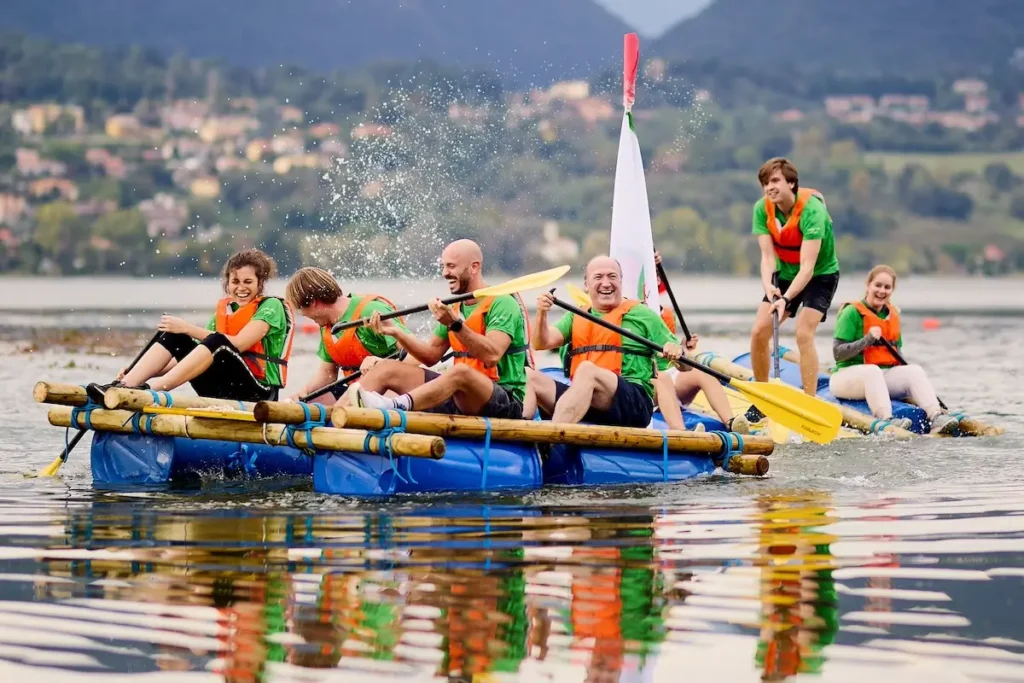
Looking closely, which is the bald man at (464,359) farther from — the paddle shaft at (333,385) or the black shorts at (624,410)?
the paddle shaft at (333,385)

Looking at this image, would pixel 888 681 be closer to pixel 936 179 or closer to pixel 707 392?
pixel 707 392

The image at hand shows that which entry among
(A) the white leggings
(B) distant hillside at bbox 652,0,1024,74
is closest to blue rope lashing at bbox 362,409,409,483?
(A) the white leggings

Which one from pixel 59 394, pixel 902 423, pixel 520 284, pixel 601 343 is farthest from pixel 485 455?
pixel 902 423

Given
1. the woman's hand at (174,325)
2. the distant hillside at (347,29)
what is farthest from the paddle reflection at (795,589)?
the distant hillside at (347,29)

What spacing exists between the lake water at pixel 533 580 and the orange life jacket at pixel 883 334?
86.3 inches

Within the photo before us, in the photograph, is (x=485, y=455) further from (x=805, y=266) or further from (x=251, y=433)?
(x=805, y=266)

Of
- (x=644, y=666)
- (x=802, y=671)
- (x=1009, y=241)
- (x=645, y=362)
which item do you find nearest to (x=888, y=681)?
(x=802, y=671)

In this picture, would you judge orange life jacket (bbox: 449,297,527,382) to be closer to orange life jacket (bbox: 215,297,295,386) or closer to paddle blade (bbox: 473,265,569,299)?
paddle blade (bbox: 473,265,569,299)

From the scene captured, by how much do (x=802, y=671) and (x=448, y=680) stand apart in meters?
1.14

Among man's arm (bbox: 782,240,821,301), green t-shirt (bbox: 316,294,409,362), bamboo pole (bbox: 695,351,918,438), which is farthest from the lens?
man's arm (bbox: 782,240,821,301)

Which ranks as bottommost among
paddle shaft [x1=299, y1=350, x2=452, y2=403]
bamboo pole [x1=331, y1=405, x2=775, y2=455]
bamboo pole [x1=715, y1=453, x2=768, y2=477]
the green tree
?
bamboo pole [x1=715, y1=453, x2=768, y2=477]

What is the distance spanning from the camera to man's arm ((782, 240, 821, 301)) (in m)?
13.3

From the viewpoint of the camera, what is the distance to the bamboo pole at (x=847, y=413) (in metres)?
12.9

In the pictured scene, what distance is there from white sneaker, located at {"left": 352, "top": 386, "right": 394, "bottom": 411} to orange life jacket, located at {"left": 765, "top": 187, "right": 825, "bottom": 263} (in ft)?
16.4
